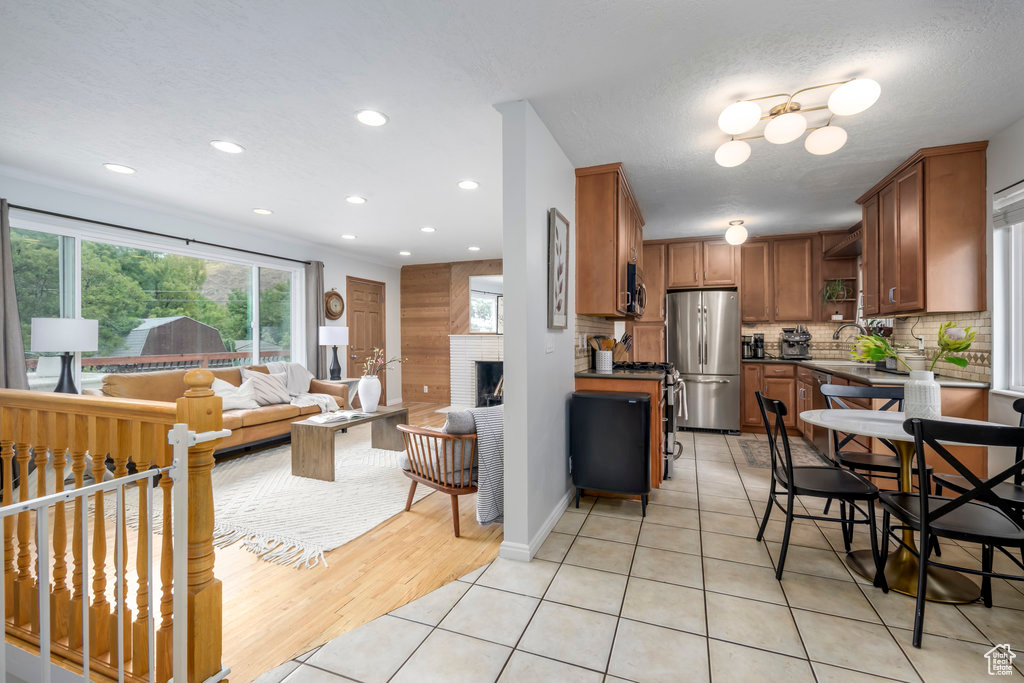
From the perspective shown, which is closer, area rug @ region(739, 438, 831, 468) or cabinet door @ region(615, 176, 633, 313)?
cabinet door @ region(615, 176, 633, 313)

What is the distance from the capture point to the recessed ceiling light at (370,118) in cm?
251

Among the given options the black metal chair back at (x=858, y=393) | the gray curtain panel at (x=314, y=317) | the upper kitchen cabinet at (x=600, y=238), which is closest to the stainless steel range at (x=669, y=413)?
the upper kitchen cabinet at (x=600, y=238)

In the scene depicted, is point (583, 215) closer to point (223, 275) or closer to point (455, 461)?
point (455, 461)

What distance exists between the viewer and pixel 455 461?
2682 mm

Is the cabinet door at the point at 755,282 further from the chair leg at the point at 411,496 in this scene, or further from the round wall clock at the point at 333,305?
the round wall clock at the point at 333,305

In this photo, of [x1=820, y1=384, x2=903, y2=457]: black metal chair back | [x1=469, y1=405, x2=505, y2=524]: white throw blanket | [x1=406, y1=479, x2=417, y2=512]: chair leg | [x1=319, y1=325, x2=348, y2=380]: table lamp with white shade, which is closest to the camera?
[x1=469, y1=405, x2=505, y2=524]: white throw blanket

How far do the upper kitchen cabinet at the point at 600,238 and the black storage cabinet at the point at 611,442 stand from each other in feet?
2.30

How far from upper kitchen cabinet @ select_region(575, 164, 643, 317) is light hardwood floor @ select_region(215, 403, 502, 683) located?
1.74 meters

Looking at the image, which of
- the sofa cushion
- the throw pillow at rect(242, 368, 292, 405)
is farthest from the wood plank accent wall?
the sofa cushion

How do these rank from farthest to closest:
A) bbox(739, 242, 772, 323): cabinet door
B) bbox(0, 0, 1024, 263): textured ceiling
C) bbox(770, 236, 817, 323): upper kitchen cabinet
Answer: bbox(739, 242, 772, 323): cabinet door < bbox(770, 236, 817, 323): upper kitchen cabinet < bbox(0, 0, 1024, 263): textured ceiling

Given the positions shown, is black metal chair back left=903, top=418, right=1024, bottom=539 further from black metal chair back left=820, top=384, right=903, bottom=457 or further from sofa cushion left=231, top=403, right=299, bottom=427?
sofa cushion left=231, top=403, right=299, bottom=427

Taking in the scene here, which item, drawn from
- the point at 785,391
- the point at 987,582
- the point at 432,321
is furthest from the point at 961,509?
the point at 432,321

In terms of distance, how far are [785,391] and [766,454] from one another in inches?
41.9

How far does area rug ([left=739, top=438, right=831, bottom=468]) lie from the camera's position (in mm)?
3986
